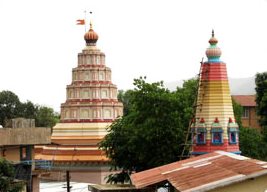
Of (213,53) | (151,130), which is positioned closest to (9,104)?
(151,130)

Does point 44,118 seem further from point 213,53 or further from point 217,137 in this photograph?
point 217,137

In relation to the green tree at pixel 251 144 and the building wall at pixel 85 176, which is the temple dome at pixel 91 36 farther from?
the green tree at pixel 251 144

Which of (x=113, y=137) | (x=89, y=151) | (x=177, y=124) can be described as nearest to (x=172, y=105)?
(x=177, y=124)

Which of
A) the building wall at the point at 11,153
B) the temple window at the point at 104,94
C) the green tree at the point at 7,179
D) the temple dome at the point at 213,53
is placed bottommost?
the green tree at the point at 7,179

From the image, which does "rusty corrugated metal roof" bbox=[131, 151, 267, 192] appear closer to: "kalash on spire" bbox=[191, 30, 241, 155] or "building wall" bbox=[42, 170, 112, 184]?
"kalash on spire" bbox=[191, 30, 241, 155]

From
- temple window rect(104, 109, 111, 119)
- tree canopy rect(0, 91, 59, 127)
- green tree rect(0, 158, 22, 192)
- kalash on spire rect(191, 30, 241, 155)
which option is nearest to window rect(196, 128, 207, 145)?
kalash on spire rect(191, 30, 241, 155)

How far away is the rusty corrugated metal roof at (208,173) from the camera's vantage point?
57.0 feet

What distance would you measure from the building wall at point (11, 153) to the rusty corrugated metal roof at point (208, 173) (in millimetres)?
16616

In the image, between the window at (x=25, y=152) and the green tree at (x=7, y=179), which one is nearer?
the green tree at (x=7, y=179)

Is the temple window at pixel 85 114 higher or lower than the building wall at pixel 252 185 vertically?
higher

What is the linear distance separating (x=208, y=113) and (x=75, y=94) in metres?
33.8

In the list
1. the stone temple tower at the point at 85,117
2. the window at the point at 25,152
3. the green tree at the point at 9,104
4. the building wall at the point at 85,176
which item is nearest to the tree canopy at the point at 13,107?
the green tree at the point at 9,104

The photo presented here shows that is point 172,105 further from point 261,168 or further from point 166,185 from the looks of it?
point 261,168

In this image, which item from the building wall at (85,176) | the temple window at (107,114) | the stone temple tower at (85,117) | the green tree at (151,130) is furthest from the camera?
the temple window at (107,114)
